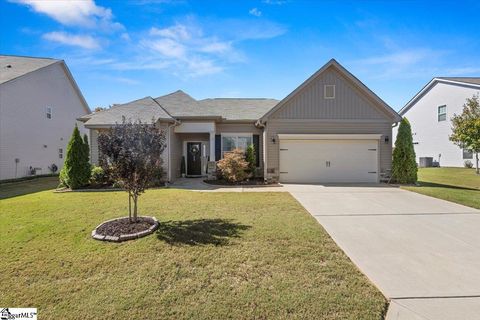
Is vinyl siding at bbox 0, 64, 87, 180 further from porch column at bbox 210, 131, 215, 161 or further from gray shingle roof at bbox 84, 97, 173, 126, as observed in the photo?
porch column at bbox 210, 131, 215, 161

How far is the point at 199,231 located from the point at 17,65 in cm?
2135

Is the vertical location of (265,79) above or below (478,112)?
above

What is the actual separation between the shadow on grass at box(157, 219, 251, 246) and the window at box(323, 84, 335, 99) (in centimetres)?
974

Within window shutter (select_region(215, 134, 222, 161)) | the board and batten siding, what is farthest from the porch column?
the board and batten siding

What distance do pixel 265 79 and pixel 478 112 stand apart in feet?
53.9

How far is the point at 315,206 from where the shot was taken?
770 cm

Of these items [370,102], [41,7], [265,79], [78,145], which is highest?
[41,7]

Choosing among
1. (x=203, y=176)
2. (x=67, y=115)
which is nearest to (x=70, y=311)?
(x=203, y=176)

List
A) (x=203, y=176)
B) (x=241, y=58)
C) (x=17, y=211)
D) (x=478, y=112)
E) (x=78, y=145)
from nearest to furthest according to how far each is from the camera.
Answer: (x=17, y=211)
(x=78, y=145)
(x=241, y=58)
(x=203, y=176)
(x=478, y=112)

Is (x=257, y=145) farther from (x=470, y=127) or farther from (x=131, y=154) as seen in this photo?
(x=470, y=127)

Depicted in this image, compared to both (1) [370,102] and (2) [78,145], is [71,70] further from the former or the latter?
(1) [370,102]

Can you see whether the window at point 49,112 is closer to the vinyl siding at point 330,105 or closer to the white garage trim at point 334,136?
the vinyl siding at point 330,105

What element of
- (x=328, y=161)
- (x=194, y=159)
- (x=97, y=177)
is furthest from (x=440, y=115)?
(x=97, y=177)

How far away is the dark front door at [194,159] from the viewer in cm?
1628
